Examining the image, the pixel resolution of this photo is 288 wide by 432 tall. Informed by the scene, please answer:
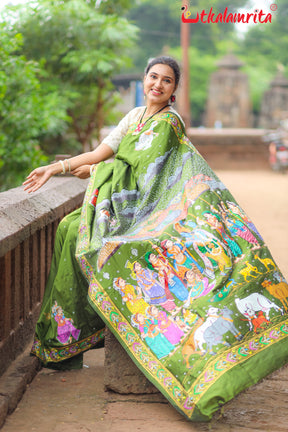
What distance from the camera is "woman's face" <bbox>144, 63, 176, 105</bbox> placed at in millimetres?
3141

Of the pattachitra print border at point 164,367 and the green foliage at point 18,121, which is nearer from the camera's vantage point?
the pattachitra print border at point 164,367

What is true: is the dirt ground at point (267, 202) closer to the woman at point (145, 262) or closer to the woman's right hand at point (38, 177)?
the woman at point (145, 262)

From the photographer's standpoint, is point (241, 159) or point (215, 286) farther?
point (241, 159)

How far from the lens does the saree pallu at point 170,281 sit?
256 cm

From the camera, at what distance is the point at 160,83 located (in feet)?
10.3

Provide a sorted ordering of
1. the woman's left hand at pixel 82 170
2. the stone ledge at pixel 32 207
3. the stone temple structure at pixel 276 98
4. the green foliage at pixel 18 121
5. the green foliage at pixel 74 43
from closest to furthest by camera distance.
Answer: the stone ledge at pixel 32 207
the woman's left hand at pixel 82 170
the green foliage at pixel 18 121
the green foliage at pixel 74 43
the stone temple structure at pixel 276 98

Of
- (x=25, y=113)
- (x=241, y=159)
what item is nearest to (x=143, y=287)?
(x=25, y=113)

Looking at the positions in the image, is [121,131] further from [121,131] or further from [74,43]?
[74,43]

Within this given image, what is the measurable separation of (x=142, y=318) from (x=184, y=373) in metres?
0.31

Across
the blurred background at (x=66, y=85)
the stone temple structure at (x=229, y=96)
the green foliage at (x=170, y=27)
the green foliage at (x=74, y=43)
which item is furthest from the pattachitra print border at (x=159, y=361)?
the green foliage at (x=170, y=27)

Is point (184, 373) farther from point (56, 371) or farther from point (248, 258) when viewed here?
point (56, 371)

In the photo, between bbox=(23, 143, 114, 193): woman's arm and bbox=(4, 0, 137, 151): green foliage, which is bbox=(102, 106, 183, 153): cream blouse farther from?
bbox=(4, 0, 137, 151): green foliage

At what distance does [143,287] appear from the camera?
9.03 feet

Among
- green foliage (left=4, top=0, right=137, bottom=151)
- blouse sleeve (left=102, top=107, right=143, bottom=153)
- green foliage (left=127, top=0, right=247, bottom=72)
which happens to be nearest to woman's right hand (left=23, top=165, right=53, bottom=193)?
blouse sleeve (left=102, top=107, right=143, bottom=153)
